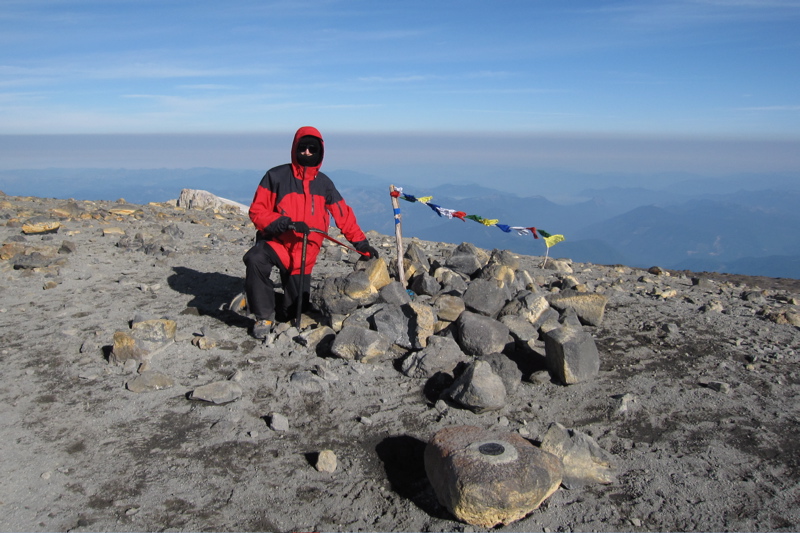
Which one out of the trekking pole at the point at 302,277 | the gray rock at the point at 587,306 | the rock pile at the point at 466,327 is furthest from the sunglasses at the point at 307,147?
the gray rock at the point at 587,306

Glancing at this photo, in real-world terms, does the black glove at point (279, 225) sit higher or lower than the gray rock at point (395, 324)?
higher

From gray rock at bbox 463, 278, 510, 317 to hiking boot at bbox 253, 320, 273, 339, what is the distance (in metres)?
2.41

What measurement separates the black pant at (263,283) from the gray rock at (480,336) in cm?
202

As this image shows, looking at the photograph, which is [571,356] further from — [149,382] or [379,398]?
[149,382]

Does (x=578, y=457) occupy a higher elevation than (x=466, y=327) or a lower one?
lower

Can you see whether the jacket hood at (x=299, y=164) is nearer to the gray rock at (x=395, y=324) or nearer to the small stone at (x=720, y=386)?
the gray rock at (x=395, y=324)

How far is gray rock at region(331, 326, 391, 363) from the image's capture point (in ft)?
17.2

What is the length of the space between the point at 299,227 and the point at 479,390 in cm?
275

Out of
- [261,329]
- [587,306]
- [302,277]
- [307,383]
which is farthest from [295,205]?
[587,306]

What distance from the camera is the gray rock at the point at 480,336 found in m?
5.32

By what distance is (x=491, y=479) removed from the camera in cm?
301

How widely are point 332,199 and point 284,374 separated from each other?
2.28 m

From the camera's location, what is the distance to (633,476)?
3557mm

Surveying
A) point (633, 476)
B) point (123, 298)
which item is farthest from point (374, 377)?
point (123, 298)
